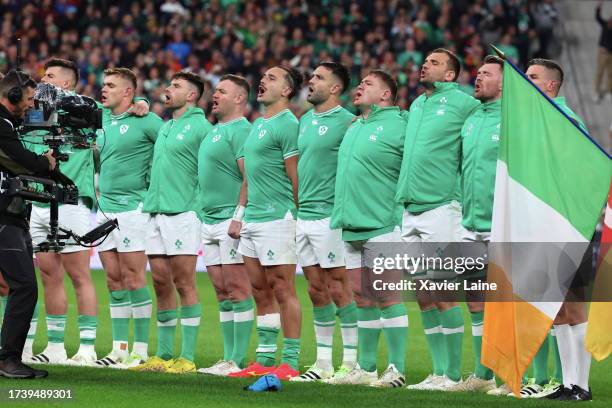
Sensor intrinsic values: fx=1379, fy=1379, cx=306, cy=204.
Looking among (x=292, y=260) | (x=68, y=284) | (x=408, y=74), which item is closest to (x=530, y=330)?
(x=292, y=260)

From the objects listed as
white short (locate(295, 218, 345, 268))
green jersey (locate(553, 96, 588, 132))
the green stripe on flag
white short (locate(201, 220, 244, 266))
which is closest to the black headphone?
white short (locate(201, 220, 244, 266))

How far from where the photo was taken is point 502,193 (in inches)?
355

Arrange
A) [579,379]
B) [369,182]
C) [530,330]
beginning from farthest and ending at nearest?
[369,182] → [579,379] → [530,330]

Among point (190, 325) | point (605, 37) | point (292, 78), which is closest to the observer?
point (292, 78)

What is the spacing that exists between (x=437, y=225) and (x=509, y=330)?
1634mm

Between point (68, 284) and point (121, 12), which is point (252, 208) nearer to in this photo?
point (68, 284)

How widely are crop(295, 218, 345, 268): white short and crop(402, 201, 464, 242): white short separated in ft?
1.96

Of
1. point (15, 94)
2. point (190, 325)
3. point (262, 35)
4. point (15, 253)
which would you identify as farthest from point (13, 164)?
point (262, 35)

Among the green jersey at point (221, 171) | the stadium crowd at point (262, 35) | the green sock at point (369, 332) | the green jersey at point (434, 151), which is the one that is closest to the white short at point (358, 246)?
the green jersey at point (434, 151)

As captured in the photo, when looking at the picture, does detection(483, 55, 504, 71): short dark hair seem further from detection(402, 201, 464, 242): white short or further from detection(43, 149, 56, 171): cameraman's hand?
detection(43, 149, 56, 171): cameraman's hand

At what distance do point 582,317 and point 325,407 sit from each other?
2.08 metres

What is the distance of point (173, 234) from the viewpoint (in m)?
11.5

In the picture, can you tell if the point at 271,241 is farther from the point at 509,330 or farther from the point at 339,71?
the point at 509,330

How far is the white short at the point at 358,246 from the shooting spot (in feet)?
34.4
